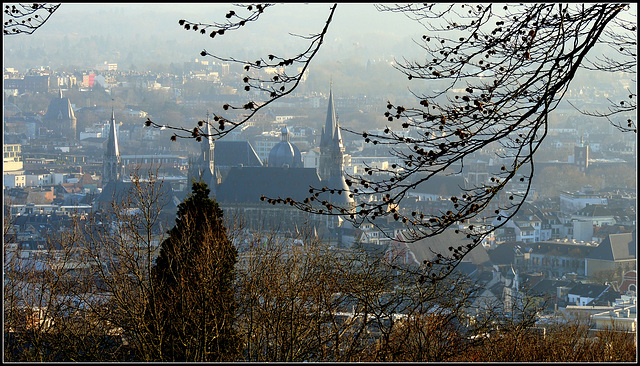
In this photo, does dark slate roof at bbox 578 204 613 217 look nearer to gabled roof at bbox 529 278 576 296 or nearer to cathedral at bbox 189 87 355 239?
cathedral at bbox 189 87 355 239

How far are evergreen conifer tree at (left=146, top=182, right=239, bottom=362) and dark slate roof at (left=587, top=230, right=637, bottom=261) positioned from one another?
32917mm

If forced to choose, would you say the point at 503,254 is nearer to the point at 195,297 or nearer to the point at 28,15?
the point at 195,297

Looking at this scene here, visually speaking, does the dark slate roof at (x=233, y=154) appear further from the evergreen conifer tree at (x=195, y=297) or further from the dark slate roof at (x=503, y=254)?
the evergreen conifer tree at (x=195, y=297)

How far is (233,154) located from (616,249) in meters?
29.0

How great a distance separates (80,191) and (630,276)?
40.2 metres

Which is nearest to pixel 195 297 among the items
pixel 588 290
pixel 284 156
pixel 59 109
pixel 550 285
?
pixel 588 290

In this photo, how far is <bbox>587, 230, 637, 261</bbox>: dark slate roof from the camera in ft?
127

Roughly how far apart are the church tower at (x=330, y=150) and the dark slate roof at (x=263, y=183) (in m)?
4.12

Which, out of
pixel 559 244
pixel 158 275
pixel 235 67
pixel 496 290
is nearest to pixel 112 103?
pixel 235 67

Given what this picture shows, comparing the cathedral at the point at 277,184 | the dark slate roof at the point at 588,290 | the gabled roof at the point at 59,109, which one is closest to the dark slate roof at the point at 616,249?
the dark slate roof at the point at 588,290

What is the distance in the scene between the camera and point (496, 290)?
27.3 m

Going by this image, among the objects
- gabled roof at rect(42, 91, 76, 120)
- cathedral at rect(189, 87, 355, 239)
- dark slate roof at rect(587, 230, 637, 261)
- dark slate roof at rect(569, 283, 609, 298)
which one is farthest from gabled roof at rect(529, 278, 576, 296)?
gabled roof at rect(42, 91, 76, 120)

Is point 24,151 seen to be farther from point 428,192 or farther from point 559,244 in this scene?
point 559,244

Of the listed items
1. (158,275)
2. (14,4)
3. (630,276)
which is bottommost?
(630,276)
